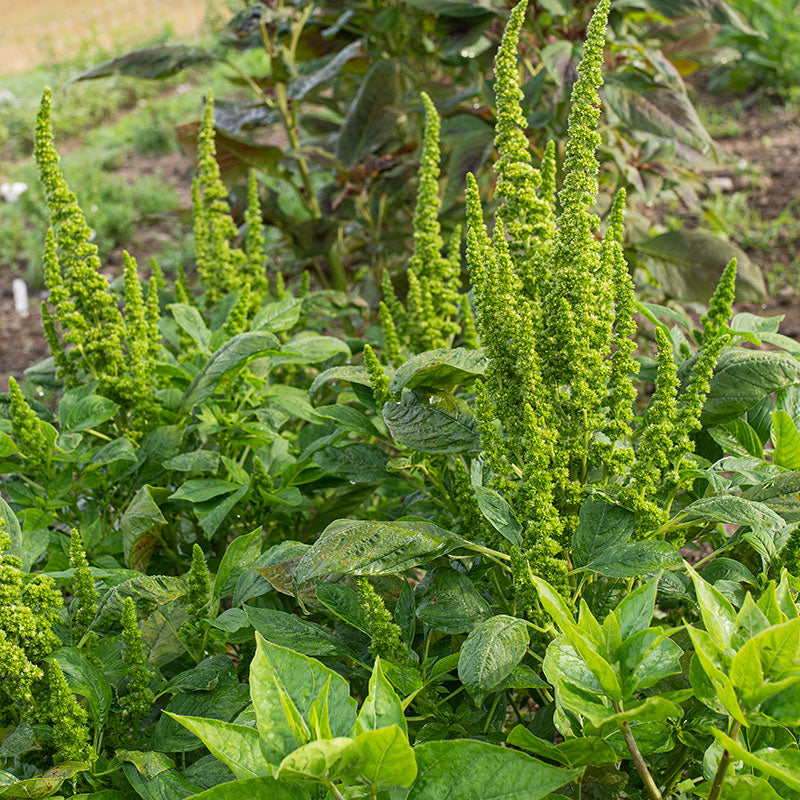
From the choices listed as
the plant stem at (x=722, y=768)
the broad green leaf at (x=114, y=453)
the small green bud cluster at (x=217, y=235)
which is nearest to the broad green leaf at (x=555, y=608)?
the plant stem at (x=722, y=768)

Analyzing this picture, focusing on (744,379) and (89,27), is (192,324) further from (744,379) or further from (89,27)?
(89,27)

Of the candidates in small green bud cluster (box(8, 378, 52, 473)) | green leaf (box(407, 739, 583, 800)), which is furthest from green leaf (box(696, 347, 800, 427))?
small green bud cluster (box(8, 378, 52, 473))

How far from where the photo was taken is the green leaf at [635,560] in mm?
1141

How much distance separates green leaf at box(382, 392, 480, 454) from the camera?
1.37 meters

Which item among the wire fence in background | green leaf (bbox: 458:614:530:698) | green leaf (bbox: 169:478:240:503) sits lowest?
green leaf (bbox: 458:614:530:698)

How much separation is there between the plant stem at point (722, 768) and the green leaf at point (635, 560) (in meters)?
0.23

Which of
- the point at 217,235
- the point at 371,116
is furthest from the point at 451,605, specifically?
the point at 371,116

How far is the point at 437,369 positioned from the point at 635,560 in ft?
1.47

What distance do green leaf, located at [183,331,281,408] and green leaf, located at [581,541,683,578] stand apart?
770 mm

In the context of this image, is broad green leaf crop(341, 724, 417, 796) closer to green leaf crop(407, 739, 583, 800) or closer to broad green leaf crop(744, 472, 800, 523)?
green leaf crop(407, 739, 583, 800)

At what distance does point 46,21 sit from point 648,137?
16.7m

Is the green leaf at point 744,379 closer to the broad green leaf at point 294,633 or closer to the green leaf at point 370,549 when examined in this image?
the green leaf at point 370,549

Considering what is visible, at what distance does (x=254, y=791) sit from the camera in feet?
3.22

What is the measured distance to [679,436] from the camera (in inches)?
50.0
